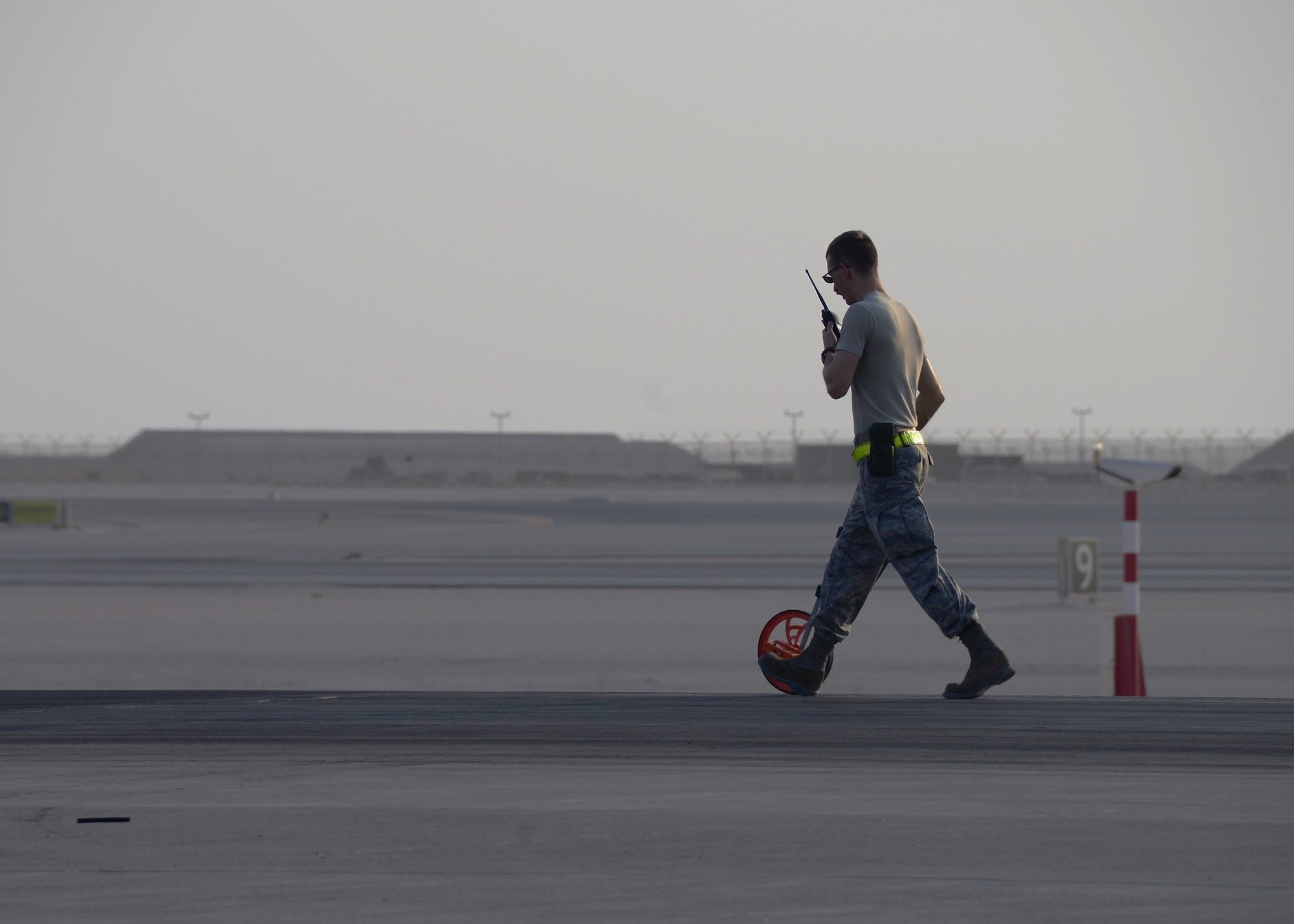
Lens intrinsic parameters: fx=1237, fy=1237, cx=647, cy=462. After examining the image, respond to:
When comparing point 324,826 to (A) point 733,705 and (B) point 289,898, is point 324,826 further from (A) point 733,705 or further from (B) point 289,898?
(A) point 733,705

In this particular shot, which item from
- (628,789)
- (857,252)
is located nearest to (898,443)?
(857,252)

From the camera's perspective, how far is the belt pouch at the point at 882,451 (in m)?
4.92

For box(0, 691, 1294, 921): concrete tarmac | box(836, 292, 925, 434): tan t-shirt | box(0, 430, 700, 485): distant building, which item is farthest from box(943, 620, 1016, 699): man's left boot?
box(0, 430, 700, 485): distant building

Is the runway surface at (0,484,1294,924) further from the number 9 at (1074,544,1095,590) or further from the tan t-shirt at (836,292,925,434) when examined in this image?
the number 9 at (1074,544,1095,590)

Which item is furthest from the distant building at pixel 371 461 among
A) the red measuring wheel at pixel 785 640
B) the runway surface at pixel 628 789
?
the red measuring wheel at pixel 785 640

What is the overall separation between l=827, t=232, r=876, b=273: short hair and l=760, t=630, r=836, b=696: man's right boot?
1.55 m

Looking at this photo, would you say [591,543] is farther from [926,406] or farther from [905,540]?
[905,540]

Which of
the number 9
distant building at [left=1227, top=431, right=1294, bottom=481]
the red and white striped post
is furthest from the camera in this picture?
distant building at [left=1227, top=431, right=1294, bottom=481]

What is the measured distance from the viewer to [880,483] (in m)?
4.97

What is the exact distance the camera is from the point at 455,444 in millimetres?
99875

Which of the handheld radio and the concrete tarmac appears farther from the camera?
the handheld radio

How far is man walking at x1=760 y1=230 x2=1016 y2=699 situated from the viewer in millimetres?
4910

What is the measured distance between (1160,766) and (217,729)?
3.32 metres

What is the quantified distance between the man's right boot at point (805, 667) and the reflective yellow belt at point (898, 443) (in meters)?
0.78
